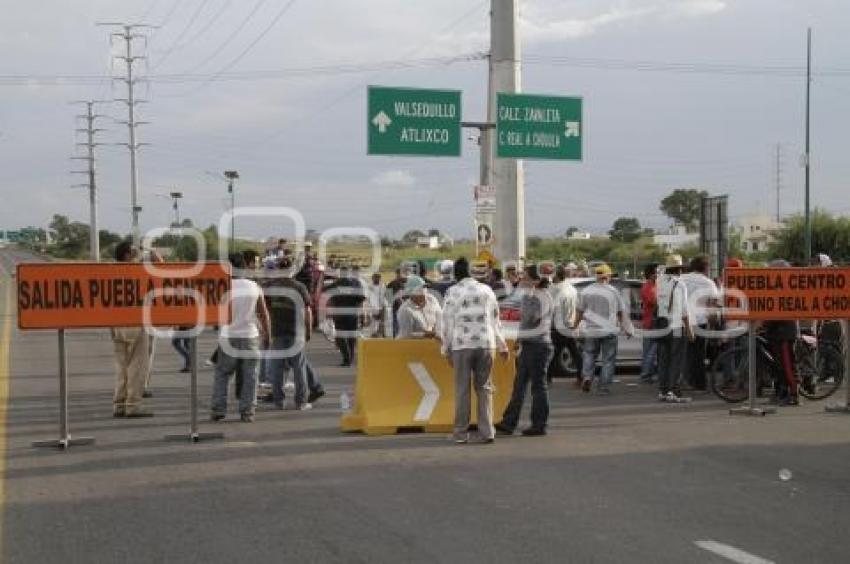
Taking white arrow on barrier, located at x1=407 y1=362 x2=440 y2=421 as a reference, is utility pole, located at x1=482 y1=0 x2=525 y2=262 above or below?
above

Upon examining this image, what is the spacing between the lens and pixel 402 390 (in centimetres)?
1178

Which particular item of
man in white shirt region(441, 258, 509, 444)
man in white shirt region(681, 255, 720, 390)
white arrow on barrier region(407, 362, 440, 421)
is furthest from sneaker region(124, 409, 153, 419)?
man in white shirt region(681, 255, 720, 390)

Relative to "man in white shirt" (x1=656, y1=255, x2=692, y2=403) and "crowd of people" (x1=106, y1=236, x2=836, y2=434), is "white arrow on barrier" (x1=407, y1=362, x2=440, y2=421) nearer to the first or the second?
"crowd of people" (x1=106, y1=236, x2=836, y2=434)

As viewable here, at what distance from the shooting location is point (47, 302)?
11.1 meters

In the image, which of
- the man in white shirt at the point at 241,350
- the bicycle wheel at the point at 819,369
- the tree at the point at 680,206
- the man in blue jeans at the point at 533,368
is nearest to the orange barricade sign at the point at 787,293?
the bicycle wheel at the point at 819,369

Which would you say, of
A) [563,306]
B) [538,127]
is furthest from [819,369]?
[538,127]

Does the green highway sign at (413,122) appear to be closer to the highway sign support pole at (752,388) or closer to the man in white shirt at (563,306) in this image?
the man in white shirt at (563,306)

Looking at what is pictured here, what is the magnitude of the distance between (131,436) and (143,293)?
1524 mm

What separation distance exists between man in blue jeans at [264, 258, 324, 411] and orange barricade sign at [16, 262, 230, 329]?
162 centimetres

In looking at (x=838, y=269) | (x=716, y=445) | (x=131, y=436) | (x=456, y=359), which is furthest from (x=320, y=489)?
(x=838, y=269)

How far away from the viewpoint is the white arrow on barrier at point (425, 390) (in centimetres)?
1174

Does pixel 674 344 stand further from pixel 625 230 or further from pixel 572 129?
pixel 625 230

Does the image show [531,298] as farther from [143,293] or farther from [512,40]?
[512,40]

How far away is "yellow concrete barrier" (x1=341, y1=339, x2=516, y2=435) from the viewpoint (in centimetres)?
1156
